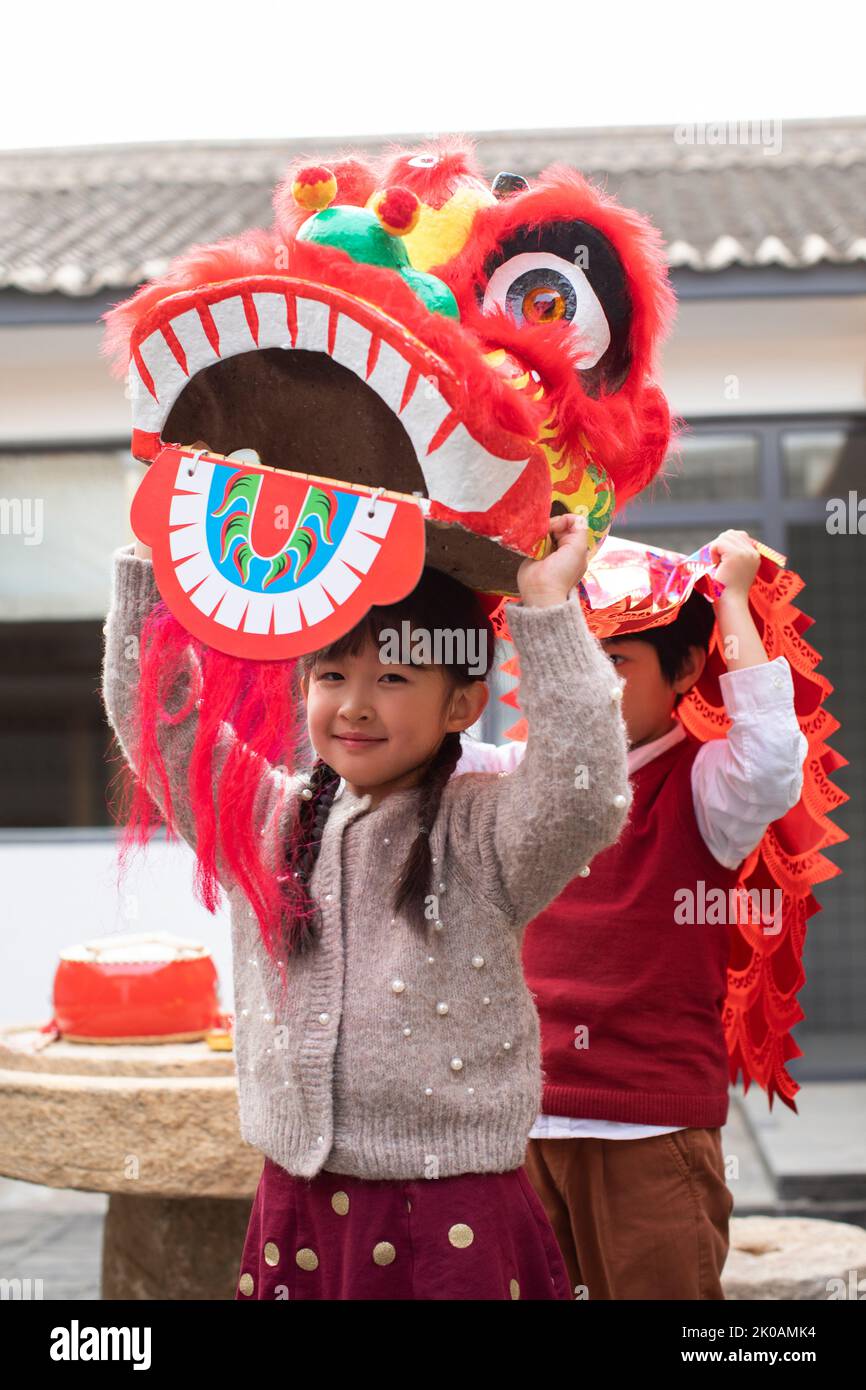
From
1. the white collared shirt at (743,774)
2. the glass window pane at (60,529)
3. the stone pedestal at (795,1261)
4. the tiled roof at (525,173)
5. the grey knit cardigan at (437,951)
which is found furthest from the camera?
the glass window pane at (60,529)

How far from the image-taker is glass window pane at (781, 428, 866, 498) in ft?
22.5

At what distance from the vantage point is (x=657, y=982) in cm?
213

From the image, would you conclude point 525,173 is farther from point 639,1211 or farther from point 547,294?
point 639,1211

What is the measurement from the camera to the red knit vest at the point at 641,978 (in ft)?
6.86

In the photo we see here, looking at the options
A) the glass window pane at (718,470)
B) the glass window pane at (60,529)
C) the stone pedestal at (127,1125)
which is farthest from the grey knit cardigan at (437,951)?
the glass window pane at (718,470)

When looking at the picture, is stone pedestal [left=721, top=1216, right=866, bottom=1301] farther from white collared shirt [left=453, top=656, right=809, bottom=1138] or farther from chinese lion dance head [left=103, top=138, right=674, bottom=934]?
chinese lion dance head [left=103, top=138, right=674, bottom=934]

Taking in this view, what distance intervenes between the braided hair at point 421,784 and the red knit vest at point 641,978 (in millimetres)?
524

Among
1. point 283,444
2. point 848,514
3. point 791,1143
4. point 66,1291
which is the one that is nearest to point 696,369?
point 848,514

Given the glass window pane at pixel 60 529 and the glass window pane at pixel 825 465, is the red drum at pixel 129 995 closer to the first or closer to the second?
the glass window pane at pixel 60 529

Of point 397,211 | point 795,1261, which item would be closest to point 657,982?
point 397,211

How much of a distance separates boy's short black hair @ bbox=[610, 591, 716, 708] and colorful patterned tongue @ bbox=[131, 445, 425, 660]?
847mm

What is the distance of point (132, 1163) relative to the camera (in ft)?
8.64

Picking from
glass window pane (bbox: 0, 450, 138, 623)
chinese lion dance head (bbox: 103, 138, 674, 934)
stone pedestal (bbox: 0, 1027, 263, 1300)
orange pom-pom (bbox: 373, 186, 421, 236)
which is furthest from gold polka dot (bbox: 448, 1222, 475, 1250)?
glass window pane (bbox: 0, 450, 138, 623)

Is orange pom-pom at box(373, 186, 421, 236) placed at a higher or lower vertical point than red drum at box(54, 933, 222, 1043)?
higher
